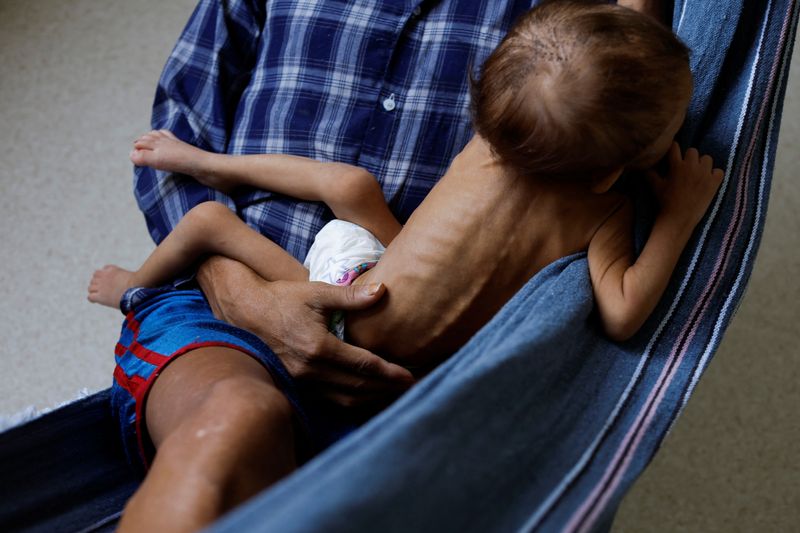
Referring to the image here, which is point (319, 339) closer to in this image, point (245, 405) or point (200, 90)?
point (245, 405)

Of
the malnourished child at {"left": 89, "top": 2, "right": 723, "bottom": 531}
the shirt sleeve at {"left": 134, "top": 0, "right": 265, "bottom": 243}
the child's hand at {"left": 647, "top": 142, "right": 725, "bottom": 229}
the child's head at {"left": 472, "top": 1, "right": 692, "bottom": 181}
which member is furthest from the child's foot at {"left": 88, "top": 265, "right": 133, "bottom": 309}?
the child's hand at {"left": 647, "top": 142, "right": 725, "bottom": 229}

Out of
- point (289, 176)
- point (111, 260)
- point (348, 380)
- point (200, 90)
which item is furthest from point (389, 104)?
point (111, 260)

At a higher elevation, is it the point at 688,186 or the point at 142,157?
the point at 688,186

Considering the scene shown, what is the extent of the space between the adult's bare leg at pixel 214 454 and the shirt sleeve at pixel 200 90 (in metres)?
0.44

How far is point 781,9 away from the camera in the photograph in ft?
2.92

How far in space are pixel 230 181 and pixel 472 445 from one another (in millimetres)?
609

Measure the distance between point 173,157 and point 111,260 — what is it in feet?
1.70

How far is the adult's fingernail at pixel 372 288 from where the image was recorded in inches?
35.1

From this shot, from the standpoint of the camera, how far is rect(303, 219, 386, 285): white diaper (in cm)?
97

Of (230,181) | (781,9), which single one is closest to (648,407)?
(781,9)

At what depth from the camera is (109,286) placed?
1.23 m

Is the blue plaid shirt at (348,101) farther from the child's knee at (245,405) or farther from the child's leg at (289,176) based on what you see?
the child's knee at (245,405)

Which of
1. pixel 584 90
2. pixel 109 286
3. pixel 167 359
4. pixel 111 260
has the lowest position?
pixel 111 260

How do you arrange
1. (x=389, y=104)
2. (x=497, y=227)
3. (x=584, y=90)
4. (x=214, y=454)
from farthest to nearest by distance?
(x=389, y=104) → (x=497, y=227) → (x=584, y=90) → (x=214, y=454)
